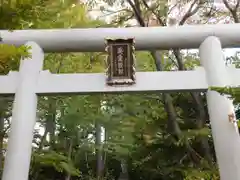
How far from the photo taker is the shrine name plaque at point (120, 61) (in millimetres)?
5045

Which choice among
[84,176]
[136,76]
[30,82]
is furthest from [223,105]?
[84,176]

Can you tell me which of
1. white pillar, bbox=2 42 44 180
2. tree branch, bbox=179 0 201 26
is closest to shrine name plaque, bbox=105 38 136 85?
white pillar, bbox=2 42 44 180

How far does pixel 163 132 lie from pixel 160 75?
1.89m

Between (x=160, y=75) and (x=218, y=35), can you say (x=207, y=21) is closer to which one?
(x=218, y=35)

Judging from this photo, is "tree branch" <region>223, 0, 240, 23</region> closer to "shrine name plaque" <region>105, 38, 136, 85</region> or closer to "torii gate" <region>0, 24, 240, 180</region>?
"torii gate" <region>0, 24, 240, 180</region>

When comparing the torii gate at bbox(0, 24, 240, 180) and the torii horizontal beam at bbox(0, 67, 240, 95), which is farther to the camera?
the torii horizontal beam at bbox(0, 67, 240, 95)

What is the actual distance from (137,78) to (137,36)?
2.59 feet

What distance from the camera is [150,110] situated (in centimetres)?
719

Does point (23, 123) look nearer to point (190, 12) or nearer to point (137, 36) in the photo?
point (137, 36)

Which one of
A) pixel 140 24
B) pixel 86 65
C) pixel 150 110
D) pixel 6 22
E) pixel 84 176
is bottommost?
pixel 84 176

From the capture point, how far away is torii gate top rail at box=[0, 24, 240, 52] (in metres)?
5.41

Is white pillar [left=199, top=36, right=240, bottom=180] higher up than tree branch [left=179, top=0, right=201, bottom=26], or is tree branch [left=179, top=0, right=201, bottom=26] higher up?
tree branch [left=179, top=0, right=201, bottom=26]

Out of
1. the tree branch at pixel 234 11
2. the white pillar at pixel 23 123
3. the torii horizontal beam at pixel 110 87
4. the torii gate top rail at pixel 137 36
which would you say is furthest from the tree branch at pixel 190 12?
the white pillar at pixel 23 123

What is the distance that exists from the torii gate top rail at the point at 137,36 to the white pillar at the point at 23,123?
0.71 ft
